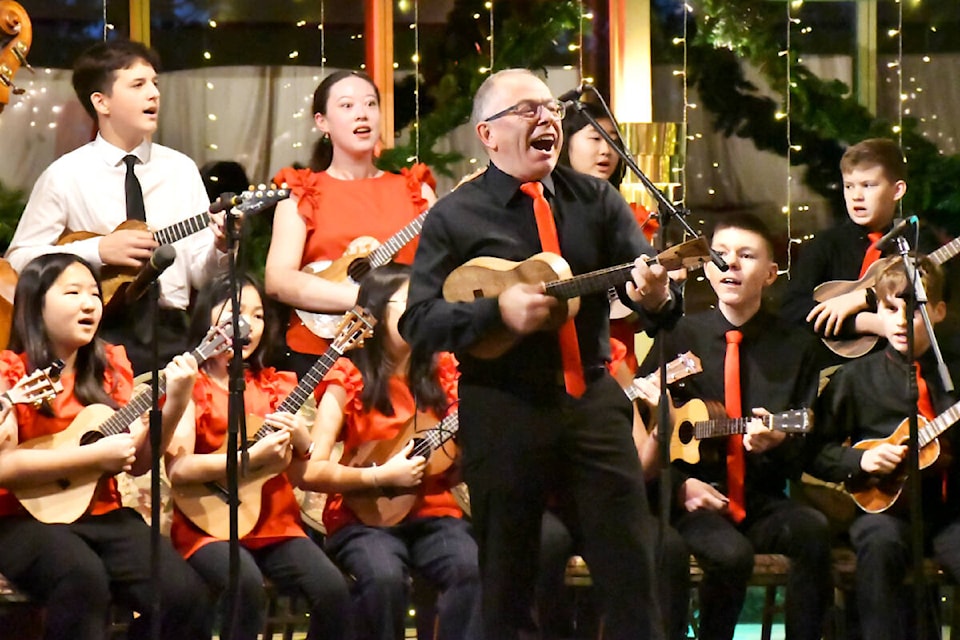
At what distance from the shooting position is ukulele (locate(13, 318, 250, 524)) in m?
4.51

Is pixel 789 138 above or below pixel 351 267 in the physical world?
above

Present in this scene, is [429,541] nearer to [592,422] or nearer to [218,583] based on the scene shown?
[218,583]

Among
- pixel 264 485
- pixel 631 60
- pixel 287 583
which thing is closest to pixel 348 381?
pixel 264 485

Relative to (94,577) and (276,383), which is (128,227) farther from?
(94,577)

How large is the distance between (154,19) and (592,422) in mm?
3224

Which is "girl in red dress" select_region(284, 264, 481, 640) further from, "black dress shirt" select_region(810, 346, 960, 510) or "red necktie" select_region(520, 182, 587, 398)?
"black dress shirt" select_region(810, 346, 960, 510)

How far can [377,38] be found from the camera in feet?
20.7

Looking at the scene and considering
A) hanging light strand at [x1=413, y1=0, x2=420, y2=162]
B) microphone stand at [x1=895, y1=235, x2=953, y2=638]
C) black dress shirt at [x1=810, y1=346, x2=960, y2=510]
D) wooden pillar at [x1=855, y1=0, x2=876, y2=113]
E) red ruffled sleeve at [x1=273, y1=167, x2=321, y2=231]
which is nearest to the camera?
microphone stand at [x1=895, y1=235, x2=953, y2=638]

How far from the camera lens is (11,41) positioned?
5164 mm

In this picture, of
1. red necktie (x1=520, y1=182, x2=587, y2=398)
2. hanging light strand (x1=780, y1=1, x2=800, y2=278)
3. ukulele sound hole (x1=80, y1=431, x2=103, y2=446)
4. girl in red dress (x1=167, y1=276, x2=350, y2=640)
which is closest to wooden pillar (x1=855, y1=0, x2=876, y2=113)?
hanging light strand (x1=780, y1=1, x2=800, y2=278)

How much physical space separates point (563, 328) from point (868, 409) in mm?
1797

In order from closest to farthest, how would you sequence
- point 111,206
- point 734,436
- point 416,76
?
point 734,436 → point 111,206 → point 416,76

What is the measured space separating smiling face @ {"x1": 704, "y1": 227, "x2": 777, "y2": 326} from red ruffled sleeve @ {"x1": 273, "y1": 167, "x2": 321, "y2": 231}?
1.31 m

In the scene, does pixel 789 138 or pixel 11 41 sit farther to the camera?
pixel 789 138
